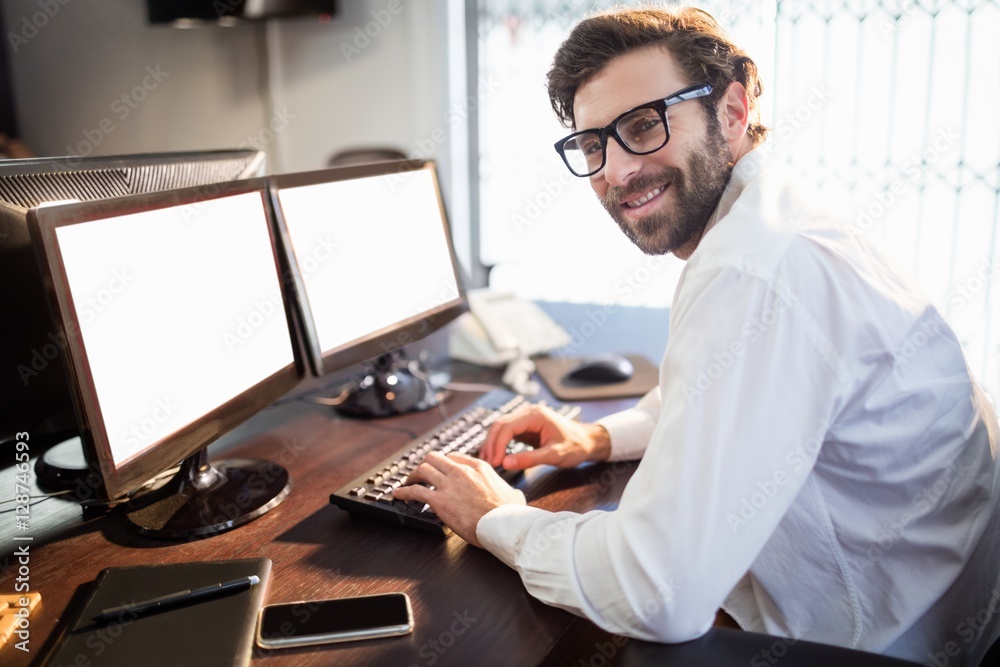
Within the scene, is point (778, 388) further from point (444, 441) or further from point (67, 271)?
point (67, 271)

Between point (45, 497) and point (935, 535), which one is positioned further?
point (45, 497)

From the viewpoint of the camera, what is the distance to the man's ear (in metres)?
1.22

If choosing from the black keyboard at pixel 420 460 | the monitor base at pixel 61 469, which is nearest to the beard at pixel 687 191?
the black keyboard at pixel 420 460

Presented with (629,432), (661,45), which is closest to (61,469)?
(629,432)

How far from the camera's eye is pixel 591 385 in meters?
1.67

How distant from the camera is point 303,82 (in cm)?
348

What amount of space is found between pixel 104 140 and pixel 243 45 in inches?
44.4

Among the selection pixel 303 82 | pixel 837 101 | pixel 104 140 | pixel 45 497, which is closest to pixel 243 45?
pixel 303 82
